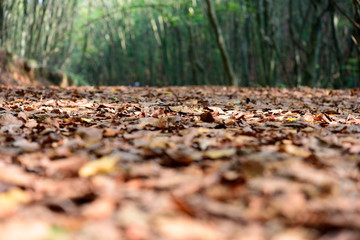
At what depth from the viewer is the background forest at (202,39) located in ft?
25.9

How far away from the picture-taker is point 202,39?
16.0 meters

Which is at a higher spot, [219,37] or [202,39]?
[202,39]

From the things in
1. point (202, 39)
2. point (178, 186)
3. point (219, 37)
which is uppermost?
point (202, 39)

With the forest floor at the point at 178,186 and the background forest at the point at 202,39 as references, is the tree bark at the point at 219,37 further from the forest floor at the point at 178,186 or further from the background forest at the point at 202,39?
the forest floor at the point at 178,186

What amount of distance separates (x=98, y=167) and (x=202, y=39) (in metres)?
15.5

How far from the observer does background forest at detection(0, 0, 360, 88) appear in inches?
311

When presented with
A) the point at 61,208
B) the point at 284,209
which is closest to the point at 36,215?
the point at 61,208

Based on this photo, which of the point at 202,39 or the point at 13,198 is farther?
the point at 202,39

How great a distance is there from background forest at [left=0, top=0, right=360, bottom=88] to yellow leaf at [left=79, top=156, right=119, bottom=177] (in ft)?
18.4

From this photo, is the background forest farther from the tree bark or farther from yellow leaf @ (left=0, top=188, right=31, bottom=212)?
yellow leaf @ (left=0, top=188, right=31, bottom=212)

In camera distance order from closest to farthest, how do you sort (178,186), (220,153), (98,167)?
(178,186)
(98,167)
(220,153)

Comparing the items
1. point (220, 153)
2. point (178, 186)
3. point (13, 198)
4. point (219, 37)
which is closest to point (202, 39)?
point (219, 37)

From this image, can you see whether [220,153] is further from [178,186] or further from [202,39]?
[202,39]

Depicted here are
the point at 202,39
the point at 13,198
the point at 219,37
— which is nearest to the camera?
the point at 13,198
